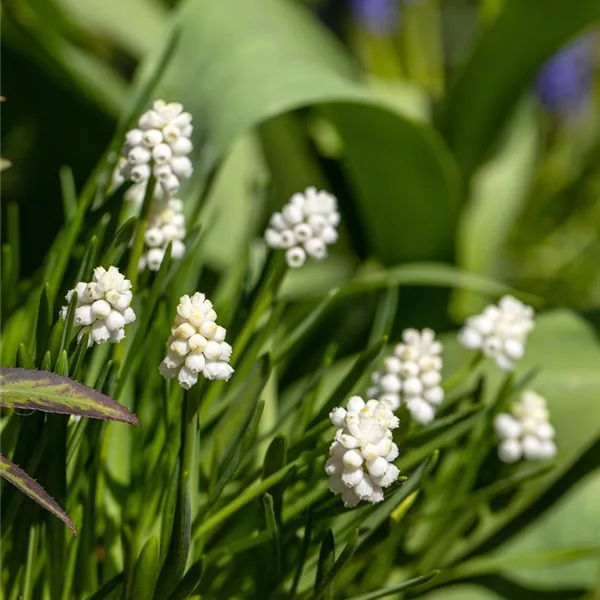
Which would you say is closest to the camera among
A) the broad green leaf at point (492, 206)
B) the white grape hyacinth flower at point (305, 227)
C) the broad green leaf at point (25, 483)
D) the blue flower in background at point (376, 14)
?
the broad green leaf at point (25, 483)

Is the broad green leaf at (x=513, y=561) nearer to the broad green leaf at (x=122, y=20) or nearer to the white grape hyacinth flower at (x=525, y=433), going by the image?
the white grape hyacinth flower at (x=525, y=433)

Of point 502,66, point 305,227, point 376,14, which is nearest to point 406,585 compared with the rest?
point 305,227

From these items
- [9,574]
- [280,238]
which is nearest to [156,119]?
[280,238]

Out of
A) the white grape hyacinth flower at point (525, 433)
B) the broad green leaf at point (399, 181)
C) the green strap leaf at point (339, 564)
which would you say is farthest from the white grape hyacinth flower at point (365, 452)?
the broad green leaf at point (399, 181)

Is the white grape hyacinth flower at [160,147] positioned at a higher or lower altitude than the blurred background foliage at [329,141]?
higher

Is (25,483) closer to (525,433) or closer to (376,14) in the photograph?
(525,433)

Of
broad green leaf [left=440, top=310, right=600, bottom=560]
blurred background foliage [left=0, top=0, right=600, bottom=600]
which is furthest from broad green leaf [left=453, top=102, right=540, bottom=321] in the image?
broad green leaf [left=440, top=310, right=600, bottom=560]
